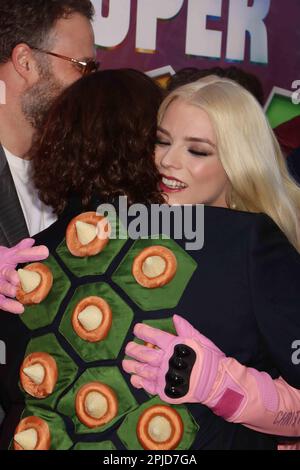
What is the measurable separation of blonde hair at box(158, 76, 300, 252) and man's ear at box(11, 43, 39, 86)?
1.37 meters

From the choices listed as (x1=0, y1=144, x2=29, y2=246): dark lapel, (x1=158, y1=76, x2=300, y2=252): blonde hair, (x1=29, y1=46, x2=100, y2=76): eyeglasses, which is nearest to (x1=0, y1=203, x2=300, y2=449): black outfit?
(x1=158, y1=76, x2=300, y2=252): blonde hair

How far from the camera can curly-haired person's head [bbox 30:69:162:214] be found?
2.01 metres

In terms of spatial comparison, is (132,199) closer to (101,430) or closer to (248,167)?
(248,167)

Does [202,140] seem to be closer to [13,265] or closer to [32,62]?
[13,265]

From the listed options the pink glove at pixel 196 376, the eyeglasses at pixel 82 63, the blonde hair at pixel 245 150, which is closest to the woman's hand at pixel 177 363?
the pink glove at pixel 196 376

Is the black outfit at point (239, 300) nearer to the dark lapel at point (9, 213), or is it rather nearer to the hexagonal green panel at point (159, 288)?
the hexagonal green panel at point (159, 288)

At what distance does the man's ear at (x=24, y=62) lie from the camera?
3578mm

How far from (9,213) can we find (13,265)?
864mm

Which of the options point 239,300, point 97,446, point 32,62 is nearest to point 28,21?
point 32,62

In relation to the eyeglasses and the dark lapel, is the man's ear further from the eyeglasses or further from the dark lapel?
the dark lapel

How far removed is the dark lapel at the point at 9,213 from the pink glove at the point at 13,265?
2.35 ft

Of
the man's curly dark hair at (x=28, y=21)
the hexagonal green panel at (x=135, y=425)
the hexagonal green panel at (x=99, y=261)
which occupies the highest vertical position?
the man's curly dark hair at (x=28, y=21)

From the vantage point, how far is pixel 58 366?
197 centimetres

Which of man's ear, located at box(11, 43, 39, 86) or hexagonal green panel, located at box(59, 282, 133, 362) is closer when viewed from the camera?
hexagonal green panel, located at box(59, 282, 133, 362)
